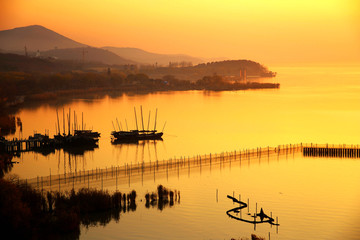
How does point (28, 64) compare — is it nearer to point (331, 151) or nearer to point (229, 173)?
point (331, 151)

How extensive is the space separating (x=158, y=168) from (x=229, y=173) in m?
3.50

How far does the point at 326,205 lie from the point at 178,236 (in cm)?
681

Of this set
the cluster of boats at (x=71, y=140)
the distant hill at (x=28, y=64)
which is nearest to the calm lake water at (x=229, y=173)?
the cluster of boats at (x=71, y=140)

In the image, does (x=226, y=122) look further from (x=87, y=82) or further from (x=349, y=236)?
(x=87, y=82)

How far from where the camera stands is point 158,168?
26578 millimetres

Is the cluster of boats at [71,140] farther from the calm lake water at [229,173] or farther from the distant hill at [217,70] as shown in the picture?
the distant hill at [217,70]

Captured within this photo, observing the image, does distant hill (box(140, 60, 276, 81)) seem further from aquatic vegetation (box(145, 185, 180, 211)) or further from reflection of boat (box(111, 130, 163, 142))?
aquatic vegetation (box(145, 185, 180, 211))

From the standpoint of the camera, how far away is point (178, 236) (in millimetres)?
17859

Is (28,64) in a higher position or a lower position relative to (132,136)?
higher

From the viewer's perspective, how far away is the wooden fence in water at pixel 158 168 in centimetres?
2325

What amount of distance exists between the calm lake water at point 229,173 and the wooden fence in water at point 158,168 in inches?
30.6

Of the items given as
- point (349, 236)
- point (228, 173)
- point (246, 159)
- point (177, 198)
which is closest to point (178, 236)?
point (177, 198)

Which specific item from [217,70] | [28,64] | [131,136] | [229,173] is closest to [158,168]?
[229,173]

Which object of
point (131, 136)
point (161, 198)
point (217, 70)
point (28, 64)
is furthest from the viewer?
point (217, 70)
